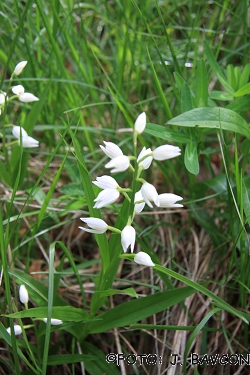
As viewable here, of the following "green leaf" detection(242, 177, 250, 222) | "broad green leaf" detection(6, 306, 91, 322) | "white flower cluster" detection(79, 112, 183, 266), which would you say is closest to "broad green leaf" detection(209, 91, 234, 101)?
"green leaf" detection(242, 177, 250, 222)

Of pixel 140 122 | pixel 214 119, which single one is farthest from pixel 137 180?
pixel 214 119

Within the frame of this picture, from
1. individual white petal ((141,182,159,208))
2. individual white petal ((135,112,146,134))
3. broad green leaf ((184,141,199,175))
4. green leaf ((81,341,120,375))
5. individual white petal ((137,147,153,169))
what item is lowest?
green leaf ((81,341,120,375))

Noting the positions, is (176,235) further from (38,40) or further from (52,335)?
(38,40)

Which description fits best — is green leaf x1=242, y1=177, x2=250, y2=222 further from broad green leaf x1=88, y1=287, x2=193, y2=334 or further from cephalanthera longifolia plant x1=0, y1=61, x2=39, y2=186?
cephalanthera longifolia plant x1=0, y1=61, x2=39, y2=186

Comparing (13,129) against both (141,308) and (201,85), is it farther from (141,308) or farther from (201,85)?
(141,308)

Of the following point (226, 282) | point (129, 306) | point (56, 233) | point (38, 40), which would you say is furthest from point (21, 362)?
point (38, 40)

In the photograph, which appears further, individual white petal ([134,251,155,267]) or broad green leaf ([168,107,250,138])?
broad green leaf ([168,107,250,138])

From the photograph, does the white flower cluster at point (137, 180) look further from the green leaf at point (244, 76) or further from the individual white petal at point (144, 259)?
the green leaf at point (244, 76)
